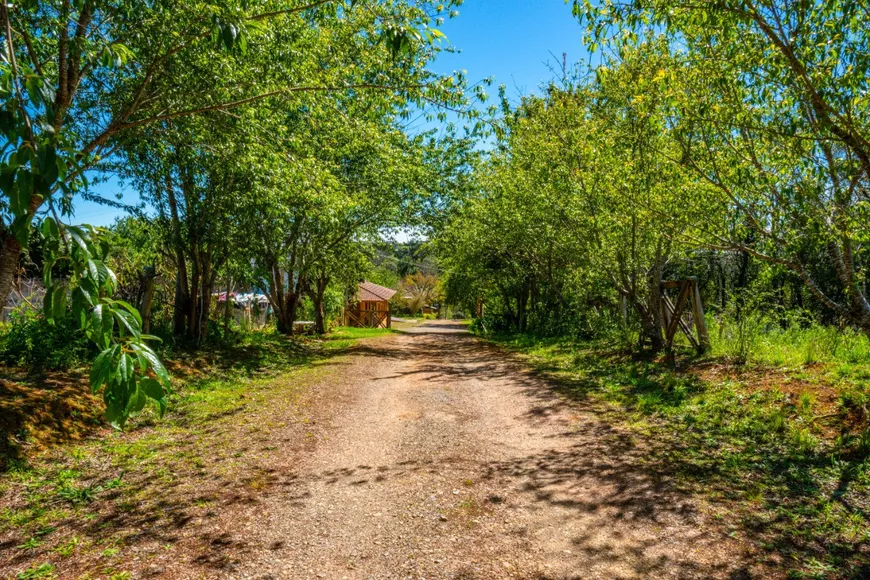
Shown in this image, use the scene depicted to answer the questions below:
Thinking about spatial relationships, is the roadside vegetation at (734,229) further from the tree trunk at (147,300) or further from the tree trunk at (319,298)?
the tree trunk at (319,298)

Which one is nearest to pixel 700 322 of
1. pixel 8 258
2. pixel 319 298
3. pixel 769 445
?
pixel 769 445

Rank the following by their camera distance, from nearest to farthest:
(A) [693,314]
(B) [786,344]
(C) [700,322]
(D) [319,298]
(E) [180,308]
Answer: (B) [786,344] → (C) [700,322] → (A) [693,314] → (E) [180,308] → (D) [319,298]

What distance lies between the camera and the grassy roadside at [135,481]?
3.57 metres

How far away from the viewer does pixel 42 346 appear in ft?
26.6

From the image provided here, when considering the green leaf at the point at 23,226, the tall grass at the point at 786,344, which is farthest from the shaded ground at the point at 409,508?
the tall grass at the point at 786,344

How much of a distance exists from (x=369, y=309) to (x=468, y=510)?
38229 millimetres

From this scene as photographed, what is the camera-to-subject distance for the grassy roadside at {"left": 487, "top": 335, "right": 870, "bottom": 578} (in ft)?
12.5

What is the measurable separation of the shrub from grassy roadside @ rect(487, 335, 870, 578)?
8.12 metres

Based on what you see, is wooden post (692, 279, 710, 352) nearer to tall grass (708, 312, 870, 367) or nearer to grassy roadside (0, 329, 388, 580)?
tall grass (708, 312, 870, 367)

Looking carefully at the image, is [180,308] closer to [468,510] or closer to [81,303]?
[468,510]

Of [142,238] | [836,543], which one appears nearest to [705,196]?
[836,543]

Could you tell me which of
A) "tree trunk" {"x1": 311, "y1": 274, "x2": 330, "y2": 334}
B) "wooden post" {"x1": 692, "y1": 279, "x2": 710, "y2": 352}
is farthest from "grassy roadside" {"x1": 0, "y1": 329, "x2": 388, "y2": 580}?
"tree trunk" {"x1": 311, "y1": 274, "x2": 330, "y2": 334}

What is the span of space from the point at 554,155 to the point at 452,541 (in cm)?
1018

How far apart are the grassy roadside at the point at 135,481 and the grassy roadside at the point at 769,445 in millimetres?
4217
